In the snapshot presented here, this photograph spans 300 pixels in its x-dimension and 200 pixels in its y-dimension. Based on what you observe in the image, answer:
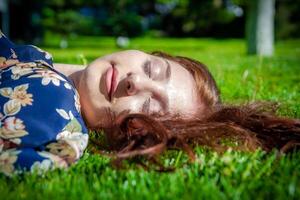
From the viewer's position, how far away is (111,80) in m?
3.67

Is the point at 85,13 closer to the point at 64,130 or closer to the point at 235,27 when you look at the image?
the point at 235,27

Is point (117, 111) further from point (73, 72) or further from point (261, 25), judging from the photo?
point (261, 25)

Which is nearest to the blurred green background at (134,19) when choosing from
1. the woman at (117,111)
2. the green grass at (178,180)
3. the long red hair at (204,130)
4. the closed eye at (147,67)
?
the long red hair at (204,130)

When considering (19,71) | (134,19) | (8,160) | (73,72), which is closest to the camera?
(8,160)

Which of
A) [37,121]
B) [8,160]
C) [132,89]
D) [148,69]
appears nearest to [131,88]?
[132,89]

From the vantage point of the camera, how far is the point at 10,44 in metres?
4.11

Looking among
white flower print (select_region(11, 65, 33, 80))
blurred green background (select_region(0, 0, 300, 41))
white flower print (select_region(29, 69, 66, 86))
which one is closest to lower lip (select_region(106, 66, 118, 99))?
white flower print (select_region(29, 69, 66, 86))

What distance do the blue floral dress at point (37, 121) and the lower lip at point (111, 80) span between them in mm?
247

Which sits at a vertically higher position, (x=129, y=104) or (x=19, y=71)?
(x=19, y=71)

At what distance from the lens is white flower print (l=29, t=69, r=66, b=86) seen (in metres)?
3.37

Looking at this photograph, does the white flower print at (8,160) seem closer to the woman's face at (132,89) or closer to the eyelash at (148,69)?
the woman's face at (132,89)

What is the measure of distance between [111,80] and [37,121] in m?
0.78

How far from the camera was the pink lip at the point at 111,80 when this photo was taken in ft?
11.9

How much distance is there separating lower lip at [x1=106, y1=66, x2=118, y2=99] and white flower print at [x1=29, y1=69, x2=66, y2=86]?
325 mm
